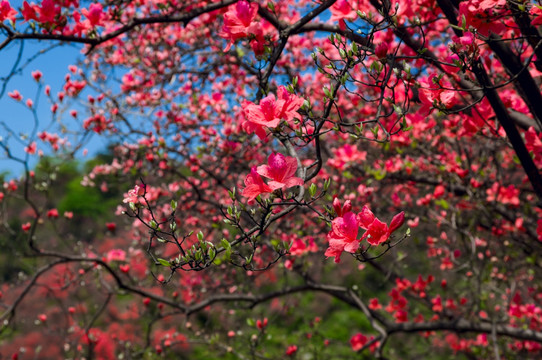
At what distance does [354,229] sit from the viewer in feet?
5.18

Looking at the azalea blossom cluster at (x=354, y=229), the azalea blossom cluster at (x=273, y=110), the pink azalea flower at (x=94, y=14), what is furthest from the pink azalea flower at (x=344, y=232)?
the pink azalea flower at (x=94, y=14)

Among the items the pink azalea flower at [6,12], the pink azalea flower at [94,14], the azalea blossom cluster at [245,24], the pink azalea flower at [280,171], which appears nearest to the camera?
the pink azalea flower at [280,171]

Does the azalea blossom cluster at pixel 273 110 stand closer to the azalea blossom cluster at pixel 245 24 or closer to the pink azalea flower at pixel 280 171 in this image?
the pink azalea flower at pixel 280 171

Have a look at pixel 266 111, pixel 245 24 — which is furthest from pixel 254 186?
pixel 245 24

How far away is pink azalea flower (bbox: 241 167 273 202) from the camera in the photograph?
1591 mm

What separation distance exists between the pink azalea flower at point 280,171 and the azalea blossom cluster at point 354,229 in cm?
20

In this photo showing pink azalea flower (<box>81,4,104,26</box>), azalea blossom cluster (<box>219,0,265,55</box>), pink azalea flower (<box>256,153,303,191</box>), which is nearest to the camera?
pink azalea flower (<box>256,153,303,191</box>)

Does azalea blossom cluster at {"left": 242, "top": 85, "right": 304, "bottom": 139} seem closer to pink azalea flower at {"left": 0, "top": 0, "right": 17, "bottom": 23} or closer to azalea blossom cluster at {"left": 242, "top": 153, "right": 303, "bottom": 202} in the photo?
azalea blossom cluster at {"left": 242, "top": 153, "right": 303, "bottom": 202}

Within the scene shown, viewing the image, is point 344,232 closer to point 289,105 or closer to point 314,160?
point 289,105

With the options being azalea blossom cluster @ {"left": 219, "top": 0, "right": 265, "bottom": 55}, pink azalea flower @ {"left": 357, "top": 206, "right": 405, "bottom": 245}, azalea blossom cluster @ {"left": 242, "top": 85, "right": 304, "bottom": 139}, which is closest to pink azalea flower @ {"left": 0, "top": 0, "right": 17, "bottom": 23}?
azalea blossom cluster @ {"left": 219, "top": 0, "right": 265, "bottom": 55}

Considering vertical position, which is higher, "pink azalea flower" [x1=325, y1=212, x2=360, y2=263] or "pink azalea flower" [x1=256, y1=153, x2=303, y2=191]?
"pink azalea flower" [x1=256, y1=153, x2=303, y2=191]

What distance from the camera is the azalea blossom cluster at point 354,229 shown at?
1.58 metres

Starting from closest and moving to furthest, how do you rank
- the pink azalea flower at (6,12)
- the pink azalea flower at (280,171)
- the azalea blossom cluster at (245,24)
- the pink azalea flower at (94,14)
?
the pink azalea flower at (280,171) < the azalea blossom cluster at (245,24) < the pink azalea flower at (6,12) < the pink azalea flower at (94,14)

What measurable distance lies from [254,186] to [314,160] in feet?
5.59
